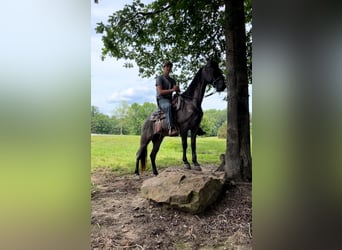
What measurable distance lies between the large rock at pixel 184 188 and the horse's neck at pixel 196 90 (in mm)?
466

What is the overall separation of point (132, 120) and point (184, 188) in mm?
532

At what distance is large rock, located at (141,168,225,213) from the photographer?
6.13 ft

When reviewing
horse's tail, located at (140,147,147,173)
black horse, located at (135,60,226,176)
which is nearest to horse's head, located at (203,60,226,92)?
black horse, located at (135,60,226,176)

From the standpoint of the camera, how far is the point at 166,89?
1939 mm

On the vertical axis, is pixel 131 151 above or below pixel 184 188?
above

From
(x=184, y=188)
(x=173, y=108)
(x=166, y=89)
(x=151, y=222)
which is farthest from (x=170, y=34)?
(x=151, y=222)

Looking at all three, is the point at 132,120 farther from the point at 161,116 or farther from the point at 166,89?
the point at 166,89

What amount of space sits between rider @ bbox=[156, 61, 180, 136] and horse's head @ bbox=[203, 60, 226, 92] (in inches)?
8.7

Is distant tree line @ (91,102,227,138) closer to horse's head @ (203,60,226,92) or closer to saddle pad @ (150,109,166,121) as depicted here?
saddle pad @ (150,109,166,121)
